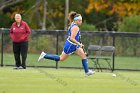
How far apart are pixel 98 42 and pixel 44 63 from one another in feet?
7.99

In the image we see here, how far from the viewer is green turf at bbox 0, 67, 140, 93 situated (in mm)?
16891

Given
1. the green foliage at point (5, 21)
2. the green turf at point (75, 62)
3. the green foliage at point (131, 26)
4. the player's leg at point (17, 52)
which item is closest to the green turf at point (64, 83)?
the player's leg at point (17, 52)

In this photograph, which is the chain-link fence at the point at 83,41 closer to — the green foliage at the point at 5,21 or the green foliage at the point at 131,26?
the green foliage at the point at 131,26

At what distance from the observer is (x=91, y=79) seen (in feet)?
66.9

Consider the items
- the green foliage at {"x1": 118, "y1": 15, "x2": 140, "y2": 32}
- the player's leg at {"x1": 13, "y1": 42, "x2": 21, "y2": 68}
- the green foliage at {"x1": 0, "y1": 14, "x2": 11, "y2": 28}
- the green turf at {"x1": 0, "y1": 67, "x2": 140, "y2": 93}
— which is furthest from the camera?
the green foliage at {"x1": 0, "y1": 14, "x2": 11, "y2": 28}

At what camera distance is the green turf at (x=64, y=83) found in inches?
665

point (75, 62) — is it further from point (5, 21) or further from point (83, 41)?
point (5, 21)

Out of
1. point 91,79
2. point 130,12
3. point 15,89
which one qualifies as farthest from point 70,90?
point 130,12

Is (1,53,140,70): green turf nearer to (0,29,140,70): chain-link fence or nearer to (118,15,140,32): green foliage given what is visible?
(0,29,140,70): chain-link fence

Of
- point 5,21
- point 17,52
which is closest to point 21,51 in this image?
→ point 17,52

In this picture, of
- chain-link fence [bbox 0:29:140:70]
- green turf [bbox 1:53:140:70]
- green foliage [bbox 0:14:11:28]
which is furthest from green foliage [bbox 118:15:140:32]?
green foliage [bbox 0:14:11:28]

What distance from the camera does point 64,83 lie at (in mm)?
18766

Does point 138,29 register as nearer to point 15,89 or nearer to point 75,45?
point 75,45

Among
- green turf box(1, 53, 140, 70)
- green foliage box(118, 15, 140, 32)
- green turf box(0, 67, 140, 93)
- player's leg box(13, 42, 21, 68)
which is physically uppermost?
green foliage box(118, 15, 140, 32)
